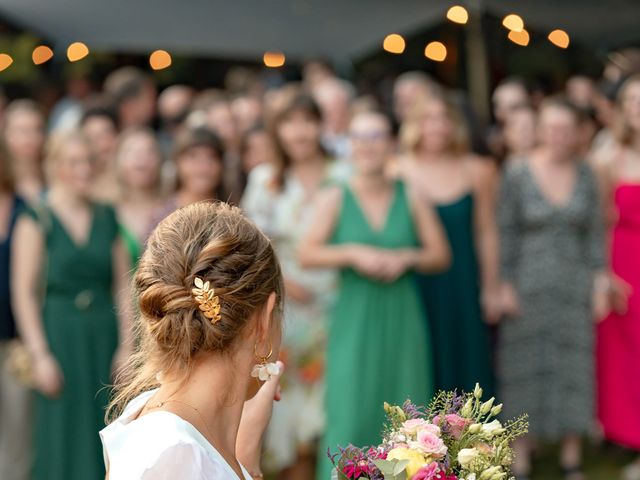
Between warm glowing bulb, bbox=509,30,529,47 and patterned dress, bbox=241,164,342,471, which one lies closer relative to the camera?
patterned dress, bbox=241,164,342,471

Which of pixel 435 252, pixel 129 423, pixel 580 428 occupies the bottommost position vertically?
pixel 580 428

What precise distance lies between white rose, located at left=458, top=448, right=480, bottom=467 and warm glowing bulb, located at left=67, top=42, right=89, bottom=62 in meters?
8.50

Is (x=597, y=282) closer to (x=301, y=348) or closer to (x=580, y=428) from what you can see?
(x=580, y=428)

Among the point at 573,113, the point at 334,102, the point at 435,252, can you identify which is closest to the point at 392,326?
the point at 435,252

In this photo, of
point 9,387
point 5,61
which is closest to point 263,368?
point 9,387

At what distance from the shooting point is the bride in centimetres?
257

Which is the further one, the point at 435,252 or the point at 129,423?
the point at 435,252

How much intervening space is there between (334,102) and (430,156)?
2.03 metres

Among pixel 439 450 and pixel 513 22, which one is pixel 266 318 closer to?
pixel 439 450

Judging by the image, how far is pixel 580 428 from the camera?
775 cm

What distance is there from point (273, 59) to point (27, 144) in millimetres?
3830

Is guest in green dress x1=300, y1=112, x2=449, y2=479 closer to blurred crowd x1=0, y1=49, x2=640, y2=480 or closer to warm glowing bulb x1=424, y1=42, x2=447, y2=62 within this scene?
blurred crowd x1=0, y1=49, x2=640, y2=480

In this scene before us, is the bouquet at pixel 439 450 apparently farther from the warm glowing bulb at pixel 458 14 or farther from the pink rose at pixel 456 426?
the warm glowing bulb at pixel 458 14

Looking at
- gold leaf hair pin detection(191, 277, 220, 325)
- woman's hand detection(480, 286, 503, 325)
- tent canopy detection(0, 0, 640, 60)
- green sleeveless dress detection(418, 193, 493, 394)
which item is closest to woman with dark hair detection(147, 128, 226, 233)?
green sleeveless dress detection(418, 193, 493, 394)
